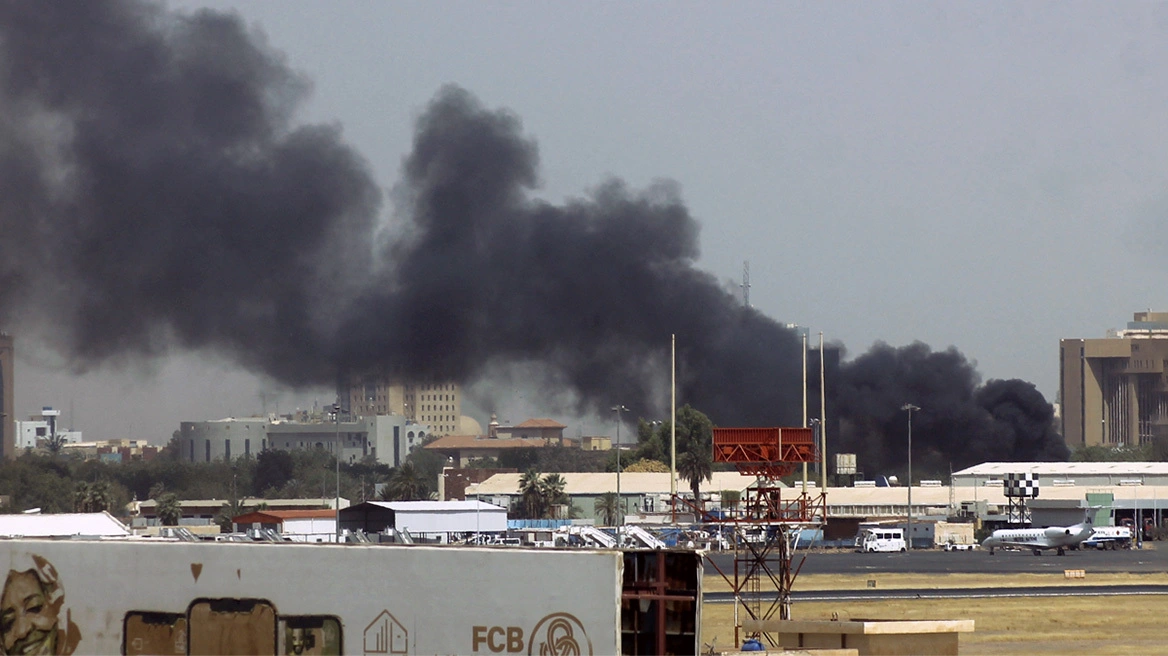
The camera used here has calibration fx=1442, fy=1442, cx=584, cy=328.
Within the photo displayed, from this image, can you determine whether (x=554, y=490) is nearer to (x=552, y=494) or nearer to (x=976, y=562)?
(x=552, y=494)

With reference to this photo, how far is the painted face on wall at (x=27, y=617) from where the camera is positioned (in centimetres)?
1580

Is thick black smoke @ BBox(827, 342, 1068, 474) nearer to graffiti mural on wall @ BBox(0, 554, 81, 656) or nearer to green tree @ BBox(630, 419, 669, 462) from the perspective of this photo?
green tree @ BBox(630, 419, 669, 462)

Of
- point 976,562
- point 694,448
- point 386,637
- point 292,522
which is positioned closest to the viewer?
point 386,637

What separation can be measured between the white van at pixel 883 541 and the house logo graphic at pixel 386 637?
73.4m

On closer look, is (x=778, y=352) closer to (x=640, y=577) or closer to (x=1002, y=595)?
(x=1002, y=595)

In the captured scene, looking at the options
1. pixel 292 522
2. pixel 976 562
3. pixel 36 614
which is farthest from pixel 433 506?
pixel 36 614

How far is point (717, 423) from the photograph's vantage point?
152m

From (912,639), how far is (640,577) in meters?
9.87

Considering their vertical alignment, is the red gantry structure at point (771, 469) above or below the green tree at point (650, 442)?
below

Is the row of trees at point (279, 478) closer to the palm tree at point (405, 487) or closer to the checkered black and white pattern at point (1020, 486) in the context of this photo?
the palm tree at point (405, 487)

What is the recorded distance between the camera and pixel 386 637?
15.0m

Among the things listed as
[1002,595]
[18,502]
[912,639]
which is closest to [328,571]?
[912,639]

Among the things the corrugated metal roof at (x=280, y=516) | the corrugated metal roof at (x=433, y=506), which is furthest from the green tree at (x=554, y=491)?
the corrugated metal roof at (x=280, y=516)

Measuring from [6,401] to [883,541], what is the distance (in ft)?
327
